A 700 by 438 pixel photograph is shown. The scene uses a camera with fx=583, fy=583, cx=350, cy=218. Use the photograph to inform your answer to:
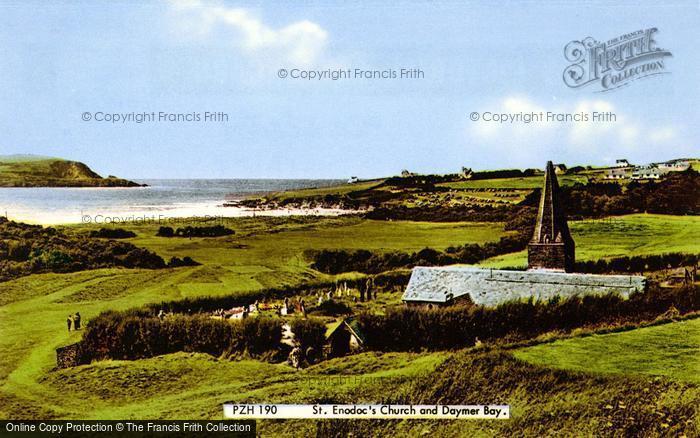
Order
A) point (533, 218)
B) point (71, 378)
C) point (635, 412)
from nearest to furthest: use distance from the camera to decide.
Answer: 1. point (635, 412)
2. point (71, 378)
3. point (533, 218)

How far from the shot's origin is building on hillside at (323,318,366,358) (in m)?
6.89

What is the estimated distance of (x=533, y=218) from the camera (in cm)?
729

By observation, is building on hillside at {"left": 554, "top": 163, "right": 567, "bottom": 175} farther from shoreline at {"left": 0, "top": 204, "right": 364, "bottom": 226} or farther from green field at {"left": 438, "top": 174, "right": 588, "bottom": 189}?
shoreline at {"left": 0, "top": 204, "right": 364, "bottom": 226}

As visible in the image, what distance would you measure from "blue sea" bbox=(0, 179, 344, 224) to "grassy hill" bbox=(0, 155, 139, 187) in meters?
0.09

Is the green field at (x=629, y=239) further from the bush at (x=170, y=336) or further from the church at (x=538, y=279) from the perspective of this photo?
the bush at (x=170, y=336)


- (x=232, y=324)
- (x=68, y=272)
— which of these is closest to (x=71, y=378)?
(x=68, y=272)

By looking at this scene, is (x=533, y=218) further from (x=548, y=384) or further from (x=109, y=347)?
(x=109, y=347)

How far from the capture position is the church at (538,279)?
6.89m

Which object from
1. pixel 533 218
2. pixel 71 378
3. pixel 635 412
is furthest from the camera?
pixel 533 218

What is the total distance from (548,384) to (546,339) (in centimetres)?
54
